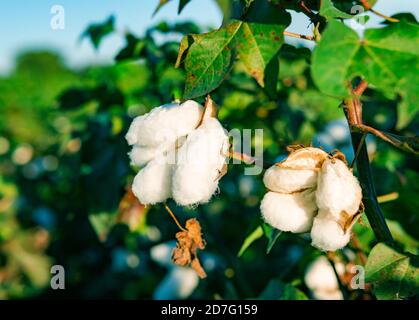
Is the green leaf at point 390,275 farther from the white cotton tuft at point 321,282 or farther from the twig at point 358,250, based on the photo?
the white cotton tuft at point 321,282

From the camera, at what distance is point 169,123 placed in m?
1.05

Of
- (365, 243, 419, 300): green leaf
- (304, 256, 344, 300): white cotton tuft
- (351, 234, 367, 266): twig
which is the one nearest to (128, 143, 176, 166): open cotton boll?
(365, 243, 419, 300): green leaf

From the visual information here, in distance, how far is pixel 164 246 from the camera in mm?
2645

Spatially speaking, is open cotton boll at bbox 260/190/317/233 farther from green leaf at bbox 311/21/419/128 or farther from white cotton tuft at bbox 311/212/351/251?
green leaf at bbox 311/21/419/128

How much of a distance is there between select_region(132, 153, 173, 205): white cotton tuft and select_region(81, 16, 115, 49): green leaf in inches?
43.5

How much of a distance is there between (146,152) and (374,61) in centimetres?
48

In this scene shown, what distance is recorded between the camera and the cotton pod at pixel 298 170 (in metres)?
1.00

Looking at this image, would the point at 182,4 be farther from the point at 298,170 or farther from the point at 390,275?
the point at 390,275

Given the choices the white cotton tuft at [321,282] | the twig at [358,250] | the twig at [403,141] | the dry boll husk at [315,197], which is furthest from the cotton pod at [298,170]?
the white cotton tuft at [321,282]

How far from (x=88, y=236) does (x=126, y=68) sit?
4.16 ft

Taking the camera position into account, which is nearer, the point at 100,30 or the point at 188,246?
the point at 188,246

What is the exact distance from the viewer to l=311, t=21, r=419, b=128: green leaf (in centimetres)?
83

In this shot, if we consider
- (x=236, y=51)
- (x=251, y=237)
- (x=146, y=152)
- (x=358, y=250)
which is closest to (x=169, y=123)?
(x=146, y=152)
